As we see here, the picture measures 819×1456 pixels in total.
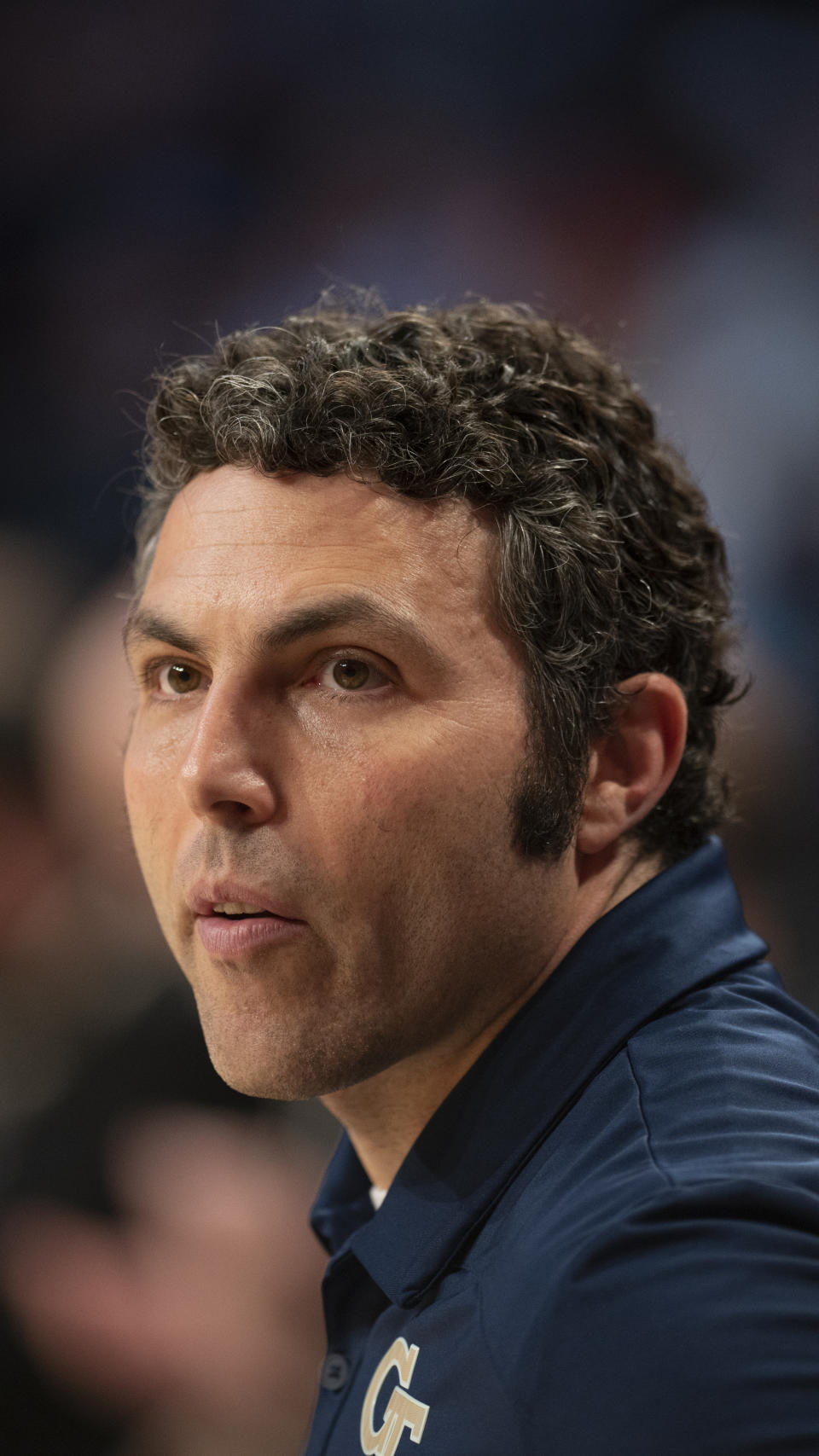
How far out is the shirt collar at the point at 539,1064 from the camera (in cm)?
159

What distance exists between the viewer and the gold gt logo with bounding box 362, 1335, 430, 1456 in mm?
1432

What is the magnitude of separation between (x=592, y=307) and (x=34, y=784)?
2445 mm

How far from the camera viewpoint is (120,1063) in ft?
11.0

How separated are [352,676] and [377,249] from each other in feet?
10.6

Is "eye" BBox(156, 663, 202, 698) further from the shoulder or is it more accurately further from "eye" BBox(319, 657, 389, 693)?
the shoulder

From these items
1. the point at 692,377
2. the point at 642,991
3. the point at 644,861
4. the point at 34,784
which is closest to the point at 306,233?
the point at 692,377

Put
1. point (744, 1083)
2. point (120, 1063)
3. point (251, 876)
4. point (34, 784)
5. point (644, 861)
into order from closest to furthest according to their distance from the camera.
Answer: point (744, 1083) → point (251, 876) → point (644, 861) → point (120, 1063) → point (34, 784)

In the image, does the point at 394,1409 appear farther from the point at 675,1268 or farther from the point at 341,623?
the point at 341,623

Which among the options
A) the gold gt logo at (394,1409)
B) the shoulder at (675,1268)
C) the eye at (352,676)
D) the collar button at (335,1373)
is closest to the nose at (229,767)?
the eye at (352,676)

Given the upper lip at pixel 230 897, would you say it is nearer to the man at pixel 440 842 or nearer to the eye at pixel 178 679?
the man at pixel 440 842

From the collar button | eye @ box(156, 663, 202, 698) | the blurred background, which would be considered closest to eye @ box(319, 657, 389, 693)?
eye @ box(156, 663, 202, 698)

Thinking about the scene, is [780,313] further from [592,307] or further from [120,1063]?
Result: [120,1063]

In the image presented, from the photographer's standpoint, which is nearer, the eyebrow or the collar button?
the eyebrow

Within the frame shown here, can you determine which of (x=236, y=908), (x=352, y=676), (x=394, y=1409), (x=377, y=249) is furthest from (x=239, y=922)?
(x=377, y=249)
